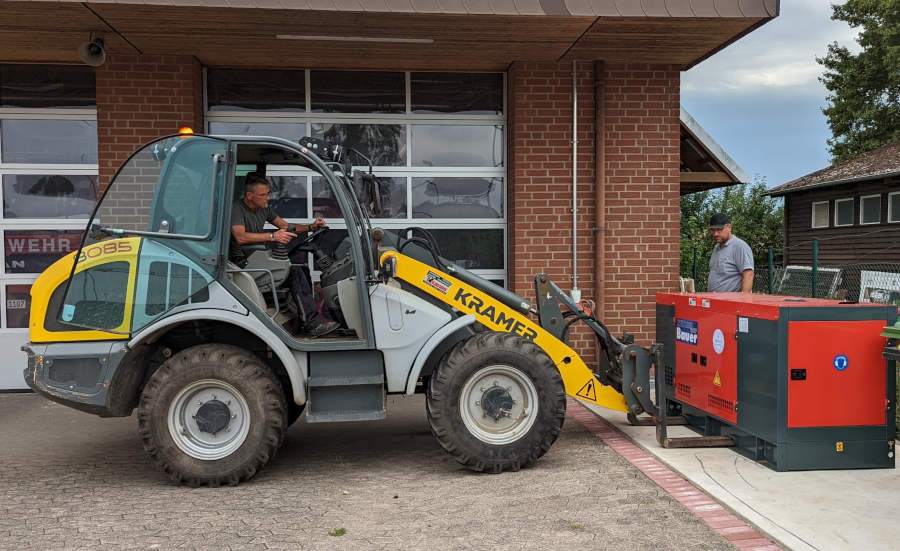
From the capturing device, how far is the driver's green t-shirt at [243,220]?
5602mm

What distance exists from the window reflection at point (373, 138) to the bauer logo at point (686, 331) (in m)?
4.15

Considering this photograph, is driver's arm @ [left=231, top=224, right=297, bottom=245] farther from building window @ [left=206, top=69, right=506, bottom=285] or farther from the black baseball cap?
the black baseball cap

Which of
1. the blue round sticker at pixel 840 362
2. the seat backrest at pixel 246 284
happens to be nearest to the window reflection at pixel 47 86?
the seat backrest at pixel 246 284

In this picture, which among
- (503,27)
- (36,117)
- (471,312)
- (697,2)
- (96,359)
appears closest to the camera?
(96,359)

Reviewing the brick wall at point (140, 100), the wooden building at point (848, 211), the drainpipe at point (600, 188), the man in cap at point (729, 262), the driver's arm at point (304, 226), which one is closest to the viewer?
the driver's arm at point (304, 226)

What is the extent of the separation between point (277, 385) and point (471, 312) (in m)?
1.54

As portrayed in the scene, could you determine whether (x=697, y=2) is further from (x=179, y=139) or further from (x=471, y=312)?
(x=179, y=139)

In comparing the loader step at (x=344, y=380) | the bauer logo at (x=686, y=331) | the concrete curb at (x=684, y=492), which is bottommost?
the concrete curb at (x=684, y=492)

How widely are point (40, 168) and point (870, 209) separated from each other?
78.8ft

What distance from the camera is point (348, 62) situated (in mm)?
8875

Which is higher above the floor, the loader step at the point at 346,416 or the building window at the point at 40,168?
the building window at the point at 40,168

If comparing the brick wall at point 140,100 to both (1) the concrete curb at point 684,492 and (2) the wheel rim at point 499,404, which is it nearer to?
(2) the wheel rim at point 499,404

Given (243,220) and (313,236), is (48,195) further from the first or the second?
(313,236)

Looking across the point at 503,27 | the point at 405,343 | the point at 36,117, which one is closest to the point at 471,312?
the point at 405,343
